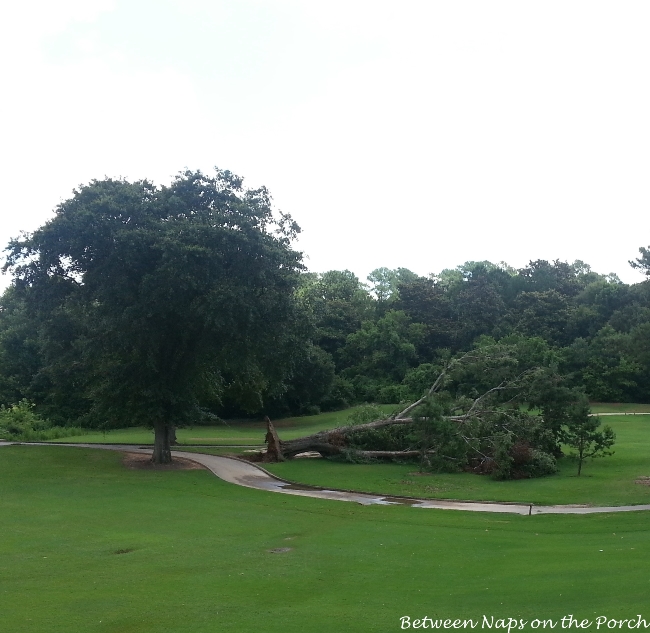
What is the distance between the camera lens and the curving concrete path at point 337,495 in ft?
65.6

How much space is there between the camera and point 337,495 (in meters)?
24.0

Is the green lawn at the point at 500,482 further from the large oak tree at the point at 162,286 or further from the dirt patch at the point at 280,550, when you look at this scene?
the dirt patch at the point at 280,550

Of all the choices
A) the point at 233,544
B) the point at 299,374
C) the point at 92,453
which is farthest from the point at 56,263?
the point at 299,374

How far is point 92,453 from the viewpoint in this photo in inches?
1337

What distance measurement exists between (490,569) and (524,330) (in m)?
64.3

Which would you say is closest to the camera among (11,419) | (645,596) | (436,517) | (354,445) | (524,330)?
A: (645,596)

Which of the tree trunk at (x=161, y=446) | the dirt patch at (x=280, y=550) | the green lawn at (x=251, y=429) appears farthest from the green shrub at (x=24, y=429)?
the dirt patch at (x=280, y=550)

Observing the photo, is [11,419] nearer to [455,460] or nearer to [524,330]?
[455,460]

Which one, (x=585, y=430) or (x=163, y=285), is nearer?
(x=585, y=430)

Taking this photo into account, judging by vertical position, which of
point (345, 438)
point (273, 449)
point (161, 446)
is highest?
point (345, 438)

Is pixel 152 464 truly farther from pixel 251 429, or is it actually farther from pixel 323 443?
pixel 251 429

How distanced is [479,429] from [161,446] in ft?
48.4

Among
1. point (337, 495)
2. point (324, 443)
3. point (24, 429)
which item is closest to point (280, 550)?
point (337, 495)

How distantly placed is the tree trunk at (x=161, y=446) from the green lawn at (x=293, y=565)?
28.5 feet
